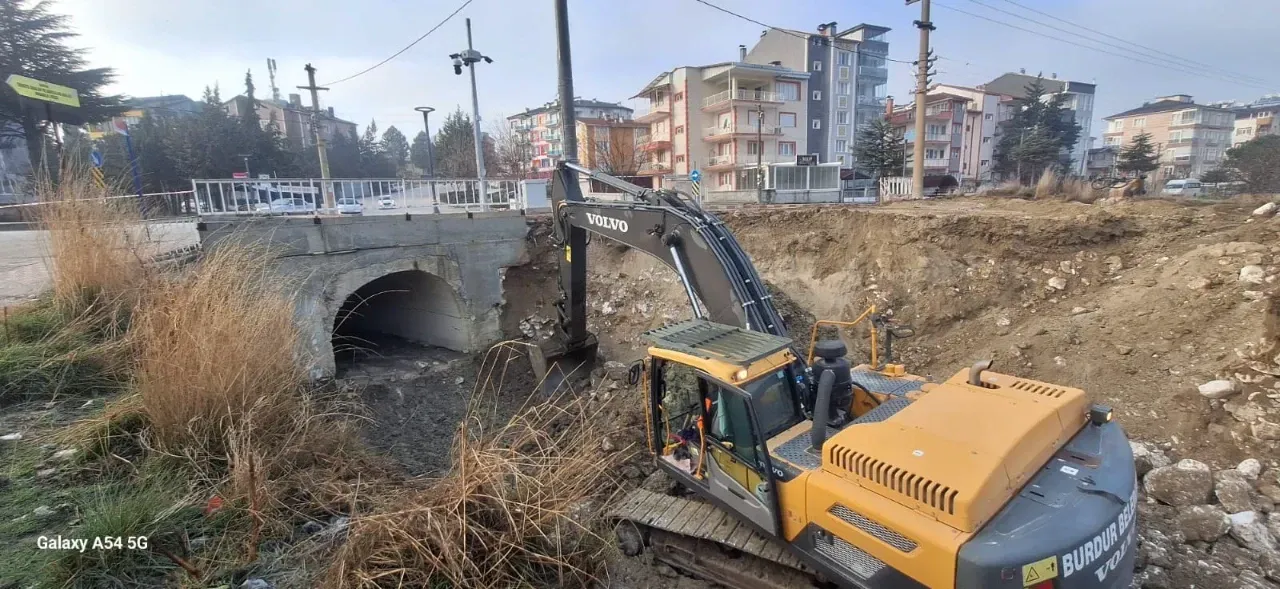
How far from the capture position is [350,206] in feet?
35.6

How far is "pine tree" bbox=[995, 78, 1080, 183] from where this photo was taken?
38.4 m

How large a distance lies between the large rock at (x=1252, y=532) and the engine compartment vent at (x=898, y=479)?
3.18 meters

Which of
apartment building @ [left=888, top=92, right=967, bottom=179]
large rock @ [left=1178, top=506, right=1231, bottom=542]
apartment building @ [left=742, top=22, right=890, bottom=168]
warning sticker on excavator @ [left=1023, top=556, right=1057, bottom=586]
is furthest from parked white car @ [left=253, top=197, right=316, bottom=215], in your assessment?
apartment building @ [left=888, top=92, right=967, bottom=179]

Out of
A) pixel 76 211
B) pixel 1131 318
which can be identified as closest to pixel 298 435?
pixel 76 211

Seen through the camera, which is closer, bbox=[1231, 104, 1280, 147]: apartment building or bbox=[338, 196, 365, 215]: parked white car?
bbox=[338, 196, 365, 215]: parked white car

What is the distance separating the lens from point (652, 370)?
4.17 m

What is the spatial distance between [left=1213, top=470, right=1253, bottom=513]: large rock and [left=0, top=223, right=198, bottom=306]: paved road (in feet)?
33.6

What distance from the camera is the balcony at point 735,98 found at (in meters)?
35.8

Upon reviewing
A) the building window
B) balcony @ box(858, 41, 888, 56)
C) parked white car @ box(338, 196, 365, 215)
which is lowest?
parked white car @ box(338, 196, 365, 215)

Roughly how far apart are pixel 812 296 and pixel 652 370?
275 inches

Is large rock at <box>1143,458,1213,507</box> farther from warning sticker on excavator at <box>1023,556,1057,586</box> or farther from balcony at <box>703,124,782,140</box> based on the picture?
balcony at <box>703,124,782,140</box>

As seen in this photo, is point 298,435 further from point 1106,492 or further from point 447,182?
point 447,182

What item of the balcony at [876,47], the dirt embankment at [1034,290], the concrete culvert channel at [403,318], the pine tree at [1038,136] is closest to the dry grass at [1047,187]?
the dirt embankment at [1034,290]

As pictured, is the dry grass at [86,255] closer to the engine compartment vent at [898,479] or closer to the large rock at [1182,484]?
the engine compartment vent at [898,479]
